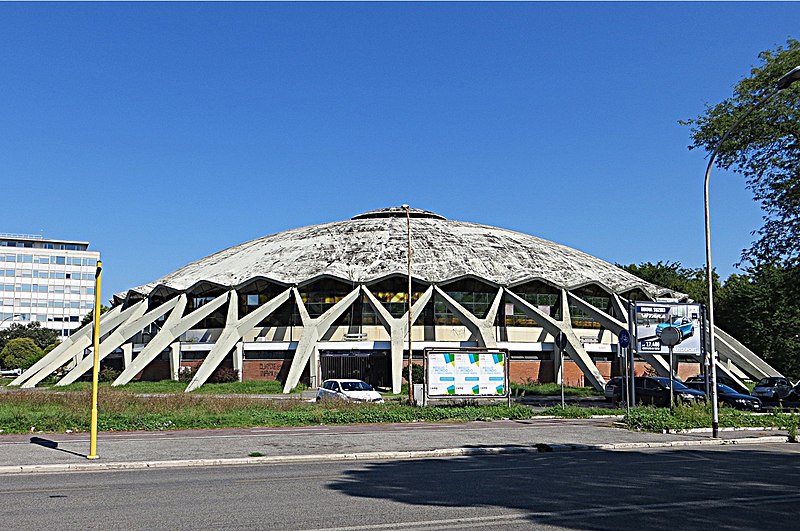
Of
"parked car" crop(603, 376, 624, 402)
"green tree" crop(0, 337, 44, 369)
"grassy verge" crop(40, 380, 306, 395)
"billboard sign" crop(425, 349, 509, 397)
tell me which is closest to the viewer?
"billboard sign" crop(425, 349, 509, 397)

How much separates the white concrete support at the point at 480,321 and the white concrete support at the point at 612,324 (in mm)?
5386

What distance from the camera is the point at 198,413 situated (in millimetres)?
25016

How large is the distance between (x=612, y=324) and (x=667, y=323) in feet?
58.7

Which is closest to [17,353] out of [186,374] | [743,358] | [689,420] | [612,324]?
[186,374]

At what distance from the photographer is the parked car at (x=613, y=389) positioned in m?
34.9

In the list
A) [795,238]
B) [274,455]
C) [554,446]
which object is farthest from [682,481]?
[795,238]

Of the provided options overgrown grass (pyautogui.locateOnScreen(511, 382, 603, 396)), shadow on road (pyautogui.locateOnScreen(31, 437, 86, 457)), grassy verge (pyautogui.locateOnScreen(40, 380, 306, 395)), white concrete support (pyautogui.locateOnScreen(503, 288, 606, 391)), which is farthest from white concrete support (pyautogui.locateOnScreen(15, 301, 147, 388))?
shadow on road (pyautogui.locateOnScreen(31, 437, 86, 457))

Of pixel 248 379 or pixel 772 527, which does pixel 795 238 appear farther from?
pixel 248 379

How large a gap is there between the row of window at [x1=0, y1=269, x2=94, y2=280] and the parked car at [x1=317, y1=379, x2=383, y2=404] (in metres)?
118

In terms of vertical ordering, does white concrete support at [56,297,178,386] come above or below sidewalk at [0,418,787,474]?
above

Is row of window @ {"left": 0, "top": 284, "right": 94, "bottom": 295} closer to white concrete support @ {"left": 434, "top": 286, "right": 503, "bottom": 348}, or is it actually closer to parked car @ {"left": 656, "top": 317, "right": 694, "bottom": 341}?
white concrete support @ {"left": 434, "top": 286, "right": 503, "bottom": 348}

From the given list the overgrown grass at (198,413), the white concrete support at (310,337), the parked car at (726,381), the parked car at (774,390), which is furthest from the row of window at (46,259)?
the parked car at (774,390)

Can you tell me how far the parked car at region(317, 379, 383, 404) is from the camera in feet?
103

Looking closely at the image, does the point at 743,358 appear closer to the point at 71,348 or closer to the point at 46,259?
the point at 71,348
